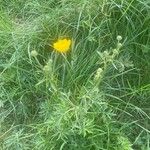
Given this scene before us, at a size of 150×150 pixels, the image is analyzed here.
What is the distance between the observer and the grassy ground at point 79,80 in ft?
7.75

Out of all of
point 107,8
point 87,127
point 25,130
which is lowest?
point 25,130

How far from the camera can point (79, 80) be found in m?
2.65

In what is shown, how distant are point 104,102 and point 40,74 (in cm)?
49

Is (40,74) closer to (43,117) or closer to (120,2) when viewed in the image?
(43,117)

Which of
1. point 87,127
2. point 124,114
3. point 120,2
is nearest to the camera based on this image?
point 87,127

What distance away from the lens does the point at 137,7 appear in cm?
273

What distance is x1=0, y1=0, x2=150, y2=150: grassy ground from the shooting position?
2.36 meters

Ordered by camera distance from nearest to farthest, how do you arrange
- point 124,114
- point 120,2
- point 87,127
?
1. point 87,127
2. point 124,114
3. point 120,2

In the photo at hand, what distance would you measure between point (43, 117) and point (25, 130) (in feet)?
0.40

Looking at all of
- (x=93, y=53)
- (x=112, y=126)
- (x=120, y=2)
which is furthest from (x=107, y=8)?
(x=112, y=126)

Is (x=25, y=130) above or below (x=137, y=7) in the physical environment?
below

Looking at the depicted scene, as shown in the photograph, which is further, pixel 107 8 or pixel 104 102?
pixel 107 8

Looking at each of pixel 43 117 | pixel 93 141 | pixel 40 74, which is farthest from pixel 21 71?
pixel 93 141

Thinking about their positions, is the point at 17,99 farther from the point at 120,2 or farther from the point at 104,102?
the point at 120,2
